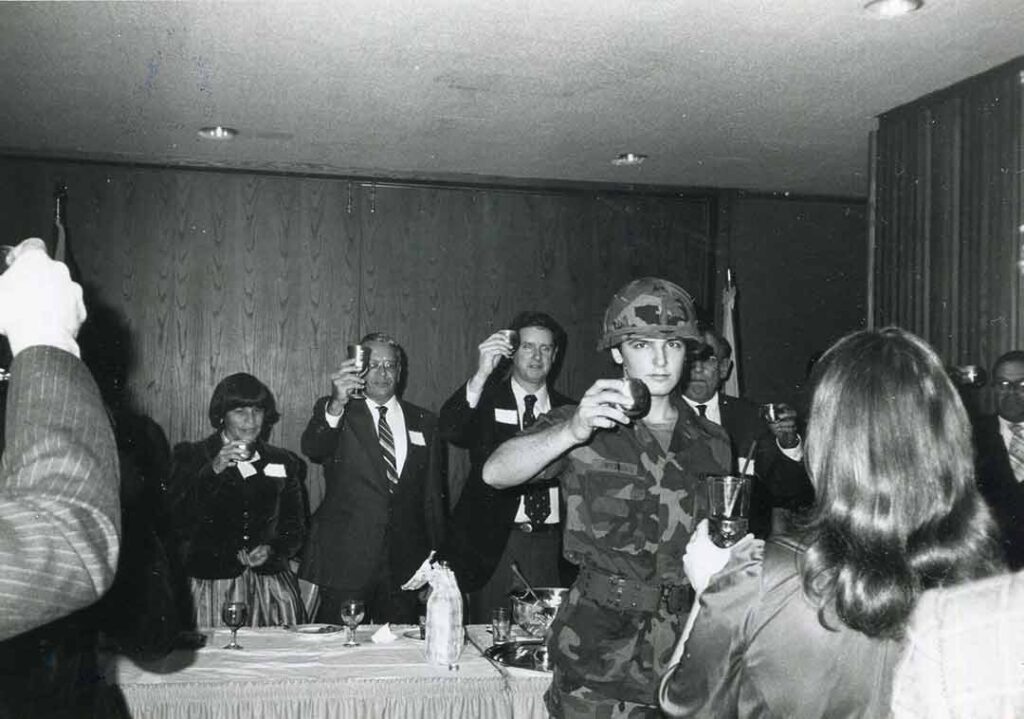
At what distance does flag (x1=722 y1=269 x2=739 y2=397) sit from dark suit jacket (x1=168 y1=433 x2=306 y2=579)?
327 centimetres

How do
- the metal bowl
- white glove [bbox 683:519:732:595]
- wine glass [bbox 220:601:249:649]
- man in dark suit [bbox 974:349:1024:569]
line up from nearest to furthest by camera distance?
1. white glove [bbox 683:519:732:595]
2. wine glass [bbox 220:601:249:649]
3. the metal bowl
4. man in dark suit [bbox 974:349:1024:569]

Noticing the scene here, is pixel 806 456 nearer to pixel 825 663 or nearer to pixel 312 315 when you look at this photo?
pixel 825 663

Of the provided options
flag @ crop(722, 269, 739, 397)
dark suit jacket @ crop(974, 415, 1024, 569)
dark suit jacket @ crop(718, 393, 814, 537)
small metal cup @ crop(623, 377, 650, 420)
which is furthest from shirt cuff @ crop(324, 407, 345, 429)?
dark suit jacket @ crop(974, 415, 1024, 569)

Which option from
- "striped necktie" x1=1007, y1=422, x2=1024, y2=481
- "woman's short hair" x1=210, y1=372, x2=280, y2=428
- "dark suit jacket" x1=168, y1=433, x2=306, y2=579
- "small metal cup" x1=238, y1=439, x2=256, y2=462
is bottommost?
"dark suit jacket" x1=168, y1=433, x2=306, y2=579

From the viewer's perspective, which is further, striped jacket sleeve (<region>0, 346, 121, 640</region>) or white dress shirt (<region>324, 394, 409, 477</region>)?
white dress shirt (<region>324, 394, 409, 477</region>)

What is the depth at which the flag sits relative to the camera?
6.89m

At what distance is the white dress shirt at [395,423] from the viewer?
549cm

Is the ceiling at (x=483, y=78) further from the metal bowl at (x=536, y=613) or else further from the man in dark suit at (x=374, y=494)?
the metal bowl at (x=536, y=613)

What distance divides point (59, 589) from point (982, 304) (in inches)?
173

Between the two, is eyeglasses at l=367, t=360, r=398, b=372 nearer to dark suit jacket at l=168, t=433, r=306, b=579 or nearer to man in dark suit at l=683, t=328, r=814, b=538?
dark suit jacket at l=168, t=433, r=306, b=579

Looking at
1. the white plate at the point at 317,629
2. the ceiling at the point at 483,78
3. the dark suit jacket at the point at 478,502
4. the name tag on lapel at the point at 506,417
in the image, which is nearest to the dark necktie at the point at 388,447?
the dark suit jacket at the point at 478,502

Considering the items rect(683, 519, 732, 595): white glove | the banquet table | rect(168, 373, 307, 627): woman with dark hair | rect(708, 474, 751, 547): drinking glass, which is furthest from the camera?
rect(168, 373, 307, 627): woman with dark hair

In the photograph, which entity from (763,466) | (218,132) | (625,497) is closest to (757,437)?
(763,466)

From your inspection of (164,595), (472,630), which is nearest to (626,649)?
(472,630)
